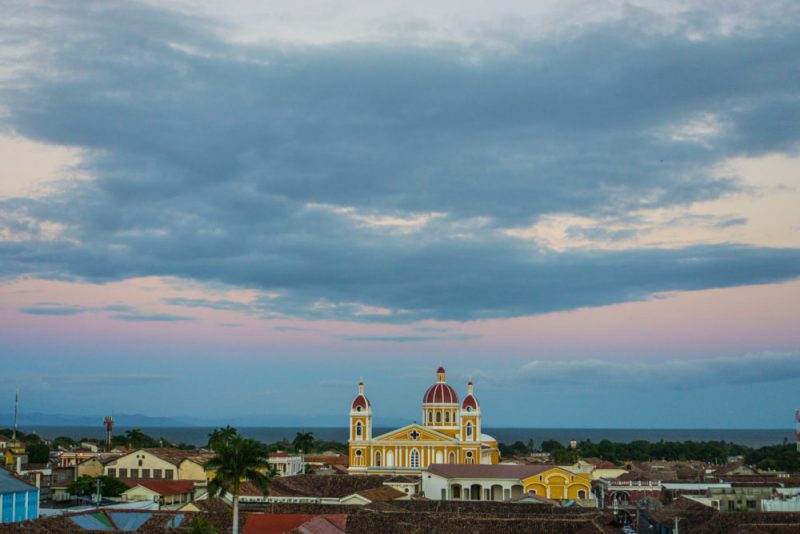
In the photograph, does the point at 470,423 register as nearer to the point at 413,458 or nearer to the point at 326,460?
the point at 413,458

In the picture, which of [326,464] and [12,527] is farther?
[326,464]

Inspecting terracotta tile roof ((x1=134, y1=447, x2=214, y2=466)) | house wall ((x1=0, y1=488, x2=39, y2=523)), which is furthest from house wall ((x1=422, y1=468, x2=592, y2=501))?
house wall ((x1=0, y1=488, x2=39, y2=523))

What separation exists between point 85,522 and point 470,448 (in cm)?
7137

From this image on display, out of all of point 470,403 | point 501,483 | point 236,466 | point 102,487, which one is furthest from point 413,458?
point 236,466

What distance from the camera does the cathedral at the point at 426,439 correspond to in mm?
129125

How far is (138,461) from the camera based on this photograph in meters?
109

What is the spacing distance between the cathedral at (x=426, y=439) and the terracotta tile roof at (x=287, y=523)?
5854 cm

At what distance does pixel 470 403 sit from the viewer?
131875mm

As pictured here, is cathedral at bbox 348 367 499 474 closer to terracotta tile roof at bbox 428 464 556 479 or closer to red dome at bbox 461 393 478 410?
red dome at bbox 461 393 478 410

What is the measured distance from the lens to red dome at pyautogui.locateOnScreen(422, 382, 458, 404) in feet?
441

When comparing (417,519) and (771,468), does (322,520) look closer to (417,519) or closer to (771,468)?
(417,519)

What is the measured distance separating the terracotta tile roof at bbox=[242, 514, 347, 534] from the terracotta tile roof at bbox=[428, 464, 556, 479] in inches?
1742

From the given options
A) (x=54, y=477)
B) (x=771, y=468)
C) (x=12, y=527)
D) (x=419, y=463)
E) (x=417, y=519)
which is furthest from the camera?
(x=771, y=468)

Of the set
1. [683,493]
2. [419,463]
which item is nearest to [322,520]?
[683,493]
